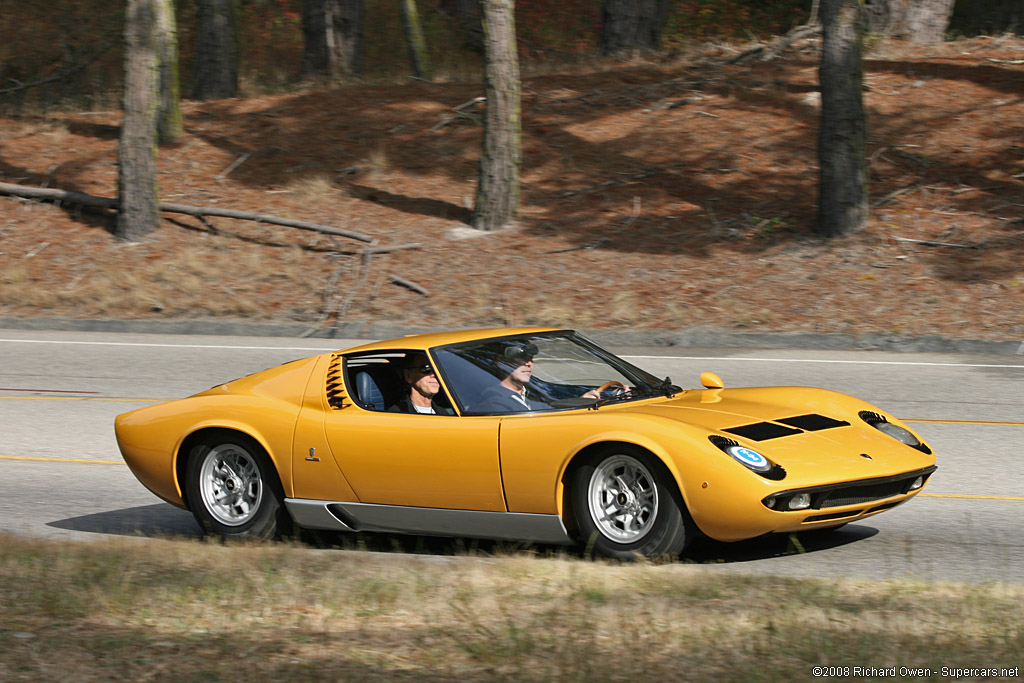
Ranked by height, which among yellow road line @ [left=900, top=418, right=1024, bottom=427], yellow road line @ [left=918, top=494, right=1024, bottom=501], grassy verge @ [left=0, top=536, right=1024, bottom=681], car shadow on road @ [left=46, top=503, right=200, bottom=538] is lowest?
car shadow on road @ [left=46, top=503, right=200, bottom=538]

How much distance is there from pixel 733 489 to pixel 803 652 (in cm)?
141

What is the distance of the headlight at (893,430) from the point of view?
21.7 feet

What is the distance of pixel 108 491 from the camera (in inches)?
344

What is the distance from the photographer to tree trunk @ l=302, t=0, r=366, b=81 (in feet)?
102

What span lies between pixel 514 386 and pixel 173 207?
16336 mm

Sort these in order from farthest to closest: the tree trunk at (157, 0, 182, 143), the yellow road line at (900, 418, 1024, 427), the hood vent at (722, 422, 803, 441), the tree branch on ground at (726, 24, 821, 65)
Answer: the tree branch on ground at (726, 24, 821, 65) → the tree trunk at (157, 0, 182, 143) → the yellow road line at (900, 418, 1024, 427) → the hood vent at (722, 422, 803, 441)

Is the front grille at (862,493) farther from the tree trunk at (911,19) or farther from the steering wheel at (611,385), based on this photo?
the tree trunk at (911,19)

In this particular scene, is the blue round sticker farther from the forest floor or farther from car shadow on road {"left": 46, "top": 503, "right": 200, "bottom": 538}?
the forest floor

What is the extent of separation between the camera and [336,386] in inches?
275

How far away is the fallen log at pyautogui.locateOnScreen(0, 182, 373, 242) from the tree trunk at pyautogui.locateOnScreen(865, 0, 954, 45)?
44.4 ft

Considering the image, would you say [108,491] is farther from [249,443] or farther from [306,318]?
[306,318]

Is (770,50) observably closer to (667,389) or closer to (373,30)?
(373,30)

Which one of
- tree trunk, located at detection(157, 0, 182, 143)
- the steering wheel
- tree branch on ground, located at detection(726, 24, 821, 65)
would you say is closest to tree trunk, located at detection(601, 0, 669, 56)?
tree branch on ground, located at detection(726, 24, 821, 65)

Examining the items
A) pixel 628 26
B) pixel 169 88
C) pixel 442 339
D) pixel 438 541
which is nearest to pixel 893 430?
pixel 442 339
